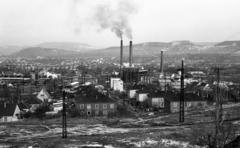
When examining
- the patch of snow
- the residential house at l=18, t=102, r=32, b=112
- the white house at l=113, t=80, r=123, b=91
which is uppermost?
the white house at l=113, t=80, r=123, b=91

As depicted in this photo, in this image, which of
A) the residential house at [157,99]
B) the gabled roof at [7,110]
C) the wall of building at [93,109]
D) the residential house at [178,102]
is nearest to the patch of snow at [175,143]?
the wall of building at [93,109]

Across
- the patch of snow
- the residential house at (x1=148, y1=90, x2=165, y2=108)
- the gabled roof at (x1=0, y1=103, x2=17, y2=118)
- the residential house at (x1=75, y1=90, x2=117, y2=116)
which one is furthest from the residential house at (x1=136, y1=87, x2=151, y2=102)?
the patch of snow

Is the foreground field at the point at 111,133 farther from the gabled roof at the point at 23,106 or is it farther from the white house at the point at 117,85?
the white house at the point at 117,85

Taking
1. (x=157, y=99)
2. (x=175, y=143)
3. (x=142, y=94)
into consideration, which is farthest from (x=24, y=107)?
(x=175, y=143)

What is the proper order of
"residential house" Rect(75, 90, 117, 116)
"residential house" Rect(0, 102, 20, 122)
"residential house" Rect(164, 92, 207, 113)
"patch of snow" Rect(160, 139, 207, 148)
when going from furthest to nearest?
"residential house" Rect(164, 92, 207, 113)
"residential house" Rect(75, 90, 117, 116)
"residential house" Rect(0, 102, 20, 122)
"patch of snow" Rect(160, 139, 207, 148)

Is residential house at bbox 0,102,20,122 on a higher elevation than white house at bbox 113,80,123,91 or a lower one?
lower

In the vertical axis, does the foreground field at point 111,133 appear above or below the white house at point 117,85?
below

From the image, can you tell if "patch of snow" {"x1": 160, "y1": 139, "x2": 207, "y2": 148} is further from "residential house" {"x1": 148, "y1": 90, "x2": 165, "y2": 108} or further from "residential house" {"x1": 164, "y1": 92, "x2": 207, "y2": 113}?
"residential house" {"x1": 148, "y1": 90, "x2": 165, "y2": 108}


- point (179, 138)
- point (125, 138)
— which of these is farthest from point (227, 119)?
point (125, 138)

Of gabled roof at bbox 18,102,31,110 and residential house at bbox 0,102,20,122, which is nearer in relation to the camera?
residential house at bbox 0,102,20,122
